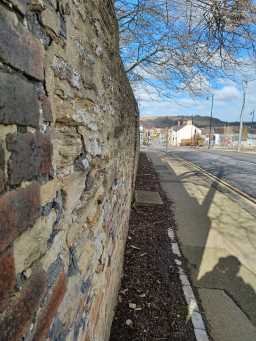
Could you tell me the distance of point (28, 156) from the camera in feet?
2.76

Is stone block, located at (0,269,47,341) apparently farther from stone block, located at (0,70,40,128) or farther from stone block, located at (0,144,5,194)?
stone block, located at (0,70,40,128)

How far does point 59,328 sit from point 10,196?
0.76m

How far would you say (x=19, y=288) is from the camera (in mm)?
824

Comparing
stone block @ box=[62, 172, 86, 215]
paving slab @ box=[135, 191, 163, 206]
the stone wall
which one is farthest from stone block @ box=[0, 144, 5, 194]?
paving slab @ box=[135, 191, 163, 206]

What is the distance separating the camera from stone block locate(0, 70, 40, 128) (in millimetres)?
706

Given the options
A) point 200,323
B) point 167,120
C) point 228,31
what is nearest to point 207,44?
point 228,31

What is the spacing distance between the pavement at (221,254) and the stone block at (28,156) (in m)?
3.02

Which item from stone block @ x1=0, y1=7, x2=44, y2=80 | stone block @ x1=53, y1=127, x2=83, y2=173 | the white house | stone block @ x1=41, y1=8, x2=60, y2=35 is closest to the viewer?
stone block @ x1=0, y1=7, x2=44, y2=80

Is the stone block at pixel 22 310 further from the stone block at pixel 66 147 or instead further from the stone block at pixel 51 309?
the stone block at pixel 66 147

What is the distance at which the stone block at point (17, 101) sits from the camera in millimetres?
706

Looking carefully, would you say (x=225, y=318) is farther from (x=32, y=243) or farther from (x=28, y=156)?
(x=28, y=156)

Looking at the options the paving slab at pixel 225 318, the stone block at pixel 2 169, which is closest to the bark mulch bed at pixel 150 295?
the paving slab at pixel 225 318

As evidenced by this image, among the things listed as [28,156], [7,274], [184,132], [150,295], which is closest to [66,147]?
[28,156]

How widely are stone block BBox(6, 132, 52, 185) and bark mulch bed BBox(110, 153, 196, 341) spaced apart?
2655 millimetres
